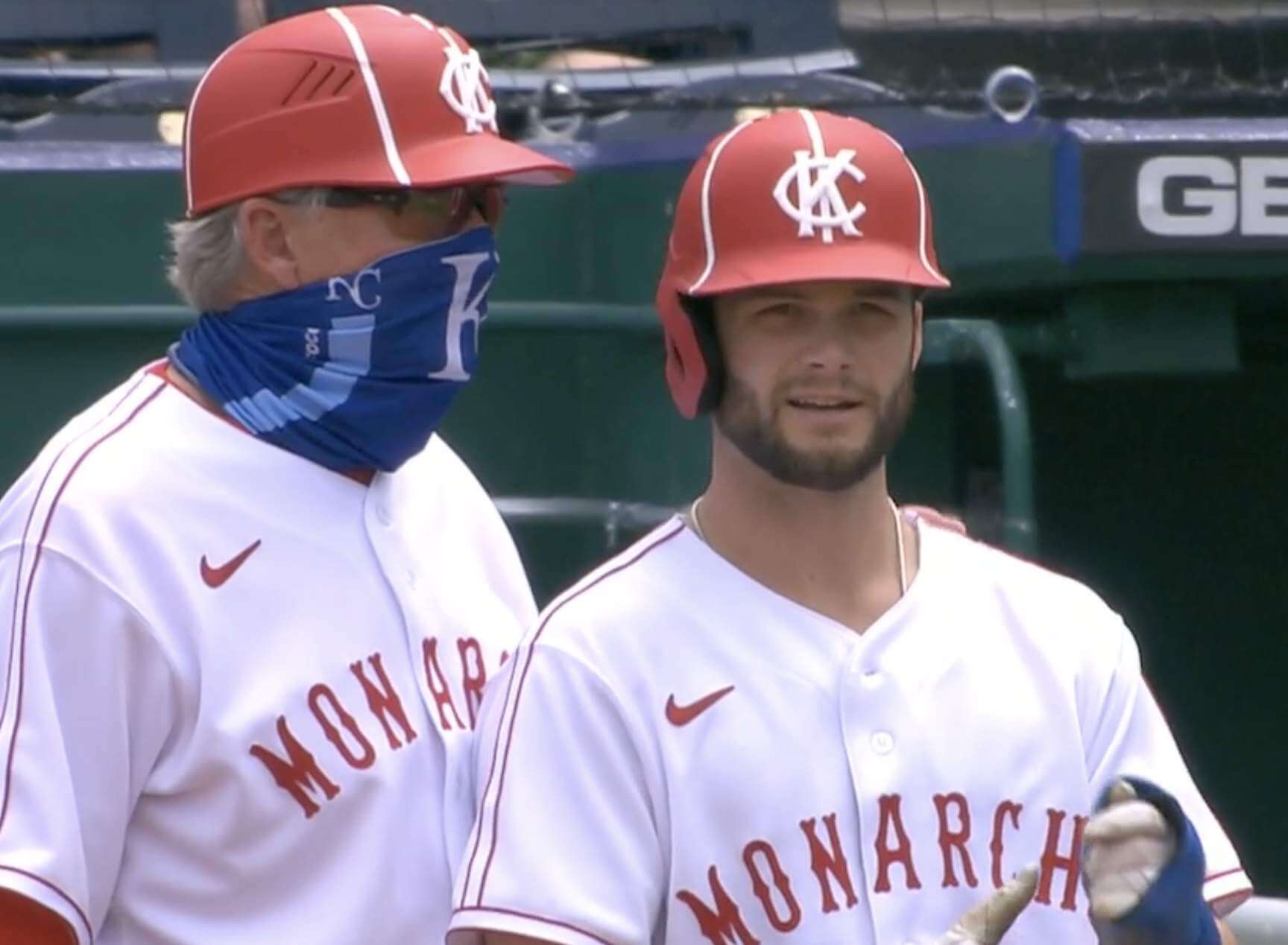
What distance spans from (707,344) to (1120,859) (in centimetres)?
60

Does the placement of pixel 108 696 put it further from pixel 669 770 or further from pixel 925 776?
pixel 925 776

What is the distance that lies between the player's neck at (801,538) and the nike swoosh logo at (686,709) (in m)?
0.14

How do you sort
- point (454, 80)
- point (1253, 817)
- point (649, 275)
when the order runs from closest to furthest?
point (454, 80) → point (649, 275) → point (1253, 817)

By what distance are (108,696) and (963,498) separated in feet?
9.93

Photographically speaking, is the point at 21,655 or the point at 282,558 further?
the point at 282,558

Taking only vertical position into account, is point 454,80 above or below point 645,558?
above

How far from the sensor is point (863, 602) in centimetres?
240

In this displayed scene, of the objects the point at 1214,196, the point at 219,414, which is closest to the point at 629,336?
the point at 1214,196

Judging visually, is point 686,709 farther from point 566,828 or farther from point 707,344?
point 707,344

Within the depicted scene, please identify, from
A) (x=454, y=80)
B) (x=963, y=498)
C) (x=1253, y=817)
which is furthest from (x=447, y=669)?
(x=1253, y=817)

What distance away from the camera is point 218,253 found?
2568 mm

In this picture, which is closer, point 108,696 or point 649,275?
point 108,696

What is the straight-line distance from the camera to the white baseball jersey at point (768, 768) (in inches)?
88.4

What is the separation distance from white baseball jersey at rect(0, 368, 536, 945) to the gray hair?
11 cm
